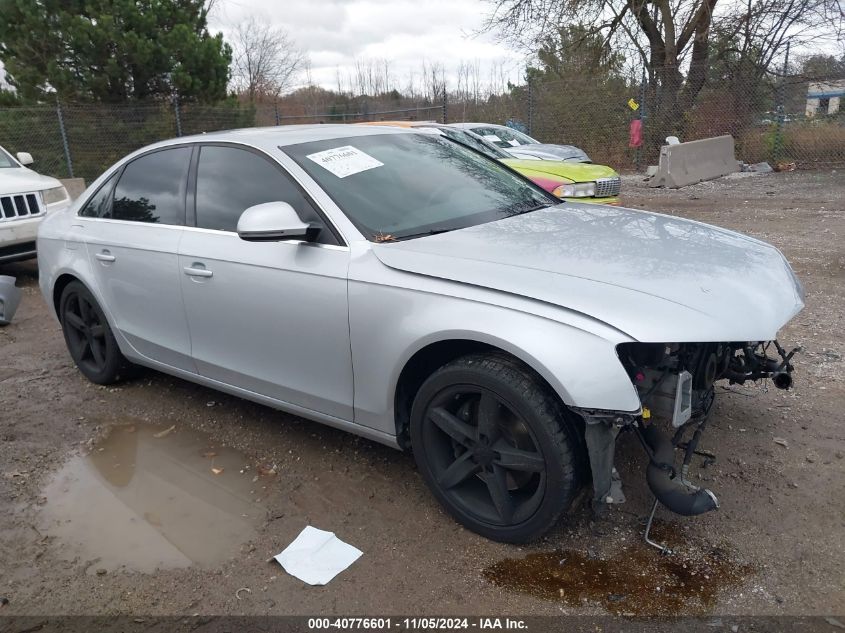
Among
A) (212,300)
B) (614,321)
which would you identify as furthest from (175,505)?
(614,321)

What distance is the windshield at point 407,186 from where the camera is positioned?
3131 mm

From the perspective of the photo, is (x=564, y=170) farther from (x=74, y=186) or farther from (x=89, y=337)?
(x=74, y=186)

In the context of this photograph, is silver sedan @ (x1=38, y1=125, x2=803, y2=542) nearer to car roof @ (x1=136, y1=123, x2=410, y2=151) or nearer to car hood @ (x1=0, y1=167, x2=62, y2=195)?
car roof @ (x1=136, y1=123, x2=410, y2=151)

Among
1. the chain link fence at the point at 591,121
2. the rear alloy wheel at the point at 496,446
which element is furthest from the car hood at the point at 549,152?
the rear alloy wheel at the point at 496,446

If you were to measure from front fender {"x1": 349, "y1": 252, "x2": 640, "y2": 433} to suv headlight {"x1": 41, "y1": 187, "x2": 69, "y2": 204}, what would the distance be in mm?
6681

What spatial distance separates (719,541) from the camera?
108 inches

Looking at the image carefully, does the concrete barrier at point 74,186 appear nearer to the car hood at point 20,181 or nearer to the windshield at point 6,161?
the windshield at point 6,161

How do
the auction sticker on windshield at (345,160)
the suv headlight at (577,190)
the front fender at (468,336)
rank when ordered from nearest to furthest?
the front fender at (468,336) < the auction sticker on windshield at (345,160) < the suv headlight at (577,190)

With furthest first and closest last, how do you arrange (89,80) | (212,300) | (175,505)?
(89,80)
(212,300)
(175,505)

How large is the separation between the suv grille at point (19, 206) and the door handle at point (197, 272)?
523 centimetres

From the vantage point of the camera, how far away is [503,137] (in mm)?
11820

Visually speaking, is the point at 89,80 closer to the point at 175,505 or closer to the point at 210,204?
the point at 210,204

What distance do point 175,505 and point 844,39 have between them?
18529 mm

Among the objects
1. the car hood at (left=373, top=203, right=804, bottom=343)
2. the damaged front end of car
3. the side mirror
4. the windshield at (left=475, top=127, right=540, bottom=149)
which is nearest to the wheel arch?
the side mirror
